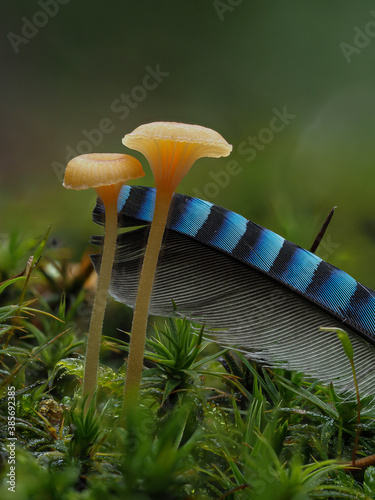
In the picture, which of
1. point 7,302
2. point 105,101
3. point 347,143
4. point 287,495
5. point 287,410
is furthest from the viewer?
point 347,143

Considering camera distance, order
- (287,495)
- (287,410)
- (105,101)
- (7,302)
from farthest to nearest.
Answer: (105,101)
(7,302)
(287,410)
(287,495)

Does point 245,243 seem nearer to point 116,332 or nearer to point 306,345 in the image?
point 306,345

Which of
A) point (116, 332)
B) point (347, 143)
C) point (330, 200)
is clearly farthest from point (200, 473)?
point (347, 143)
